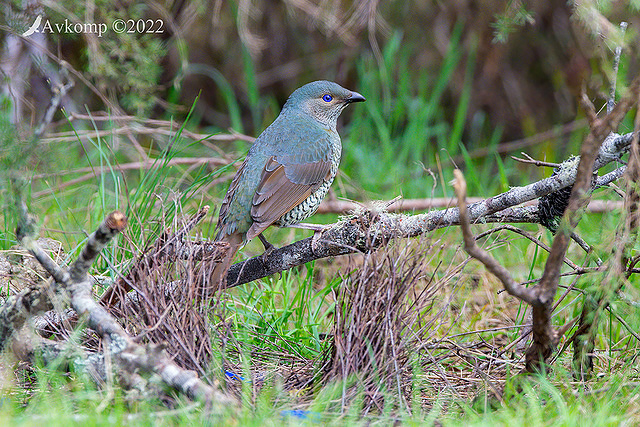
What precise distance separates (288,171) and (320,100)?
0.87 metres

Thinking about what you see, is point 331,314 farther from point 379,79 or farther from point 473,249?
point 379,79

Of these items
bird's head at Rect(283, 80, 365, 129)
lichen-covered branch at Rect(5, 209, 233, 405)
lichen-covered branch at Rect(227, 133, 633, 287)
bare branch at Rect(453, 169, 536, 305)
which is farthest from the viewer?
bird's head at Rect(283, 80, 365, 129)

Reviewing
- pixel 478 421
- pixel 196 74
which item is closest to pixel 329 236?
pixel 478 421

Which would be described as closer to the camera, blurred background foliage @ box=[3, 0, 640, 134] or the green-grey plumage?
the green-grey plumage

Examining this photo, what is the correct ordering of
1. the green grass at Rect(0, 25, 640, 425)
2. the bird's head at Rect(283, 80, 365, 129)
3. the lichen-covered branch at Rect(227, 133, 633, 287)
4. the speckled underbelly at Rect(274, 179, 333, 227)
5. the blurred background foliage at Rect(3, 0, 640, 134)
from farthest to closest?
the blurred background foliage at Rect(3, 0, 640, 134)
the bird's head at Rect(283, 80, 365, 129)
the speckled underbelly at Rect(274, 179, 333, 227)
the lichen-covered branch at Rect(227, 133, 633, 287)
the green grass at Rect(0, 25, 640, 425)

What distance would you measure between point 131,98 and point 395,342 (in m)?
3.17

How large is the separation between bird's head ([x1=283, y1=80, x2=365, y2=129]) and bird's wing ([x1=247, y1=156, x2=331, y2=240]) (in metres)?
0.58

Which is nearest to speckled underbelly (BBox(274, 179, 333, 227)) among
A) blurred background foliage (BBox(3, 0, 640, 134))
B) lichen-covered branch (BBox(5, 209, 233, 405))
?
lichen-covered branch (BBox(5, 209, 233, 405))

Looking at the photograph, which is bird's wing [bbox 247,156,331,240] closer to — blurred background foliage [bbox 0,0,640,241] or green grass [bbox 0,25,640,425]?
green grass [bbox 0,25,640,425]

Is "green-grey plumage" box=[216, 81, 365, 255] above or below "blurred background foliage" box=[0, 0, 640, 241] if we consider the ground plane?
below

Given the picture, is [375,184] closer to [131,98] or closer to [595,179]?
[131,98]

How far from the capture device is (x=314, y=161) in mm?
4168

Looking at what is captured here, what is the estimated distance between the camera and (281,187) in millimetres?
3926

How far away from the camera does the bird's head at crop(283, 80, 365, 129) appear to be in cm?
465
